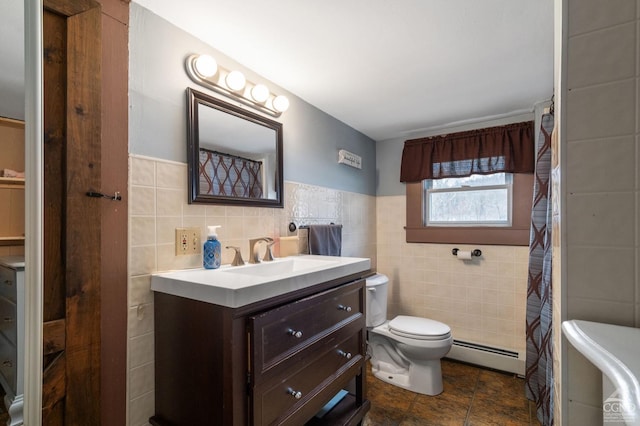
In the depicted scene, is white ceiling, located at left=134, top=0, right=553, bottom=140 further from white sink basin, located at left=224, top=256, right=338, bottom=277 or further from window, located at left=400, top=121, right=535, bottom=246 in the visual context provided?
white sink basin, located at left=224, top=256, right=338, bottom=277

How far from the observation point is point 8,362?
0.87 meters

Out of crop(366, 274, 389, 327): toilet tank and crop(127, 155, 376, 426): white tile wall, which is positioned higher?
crop(127, 155, 376, 426): white tile wall

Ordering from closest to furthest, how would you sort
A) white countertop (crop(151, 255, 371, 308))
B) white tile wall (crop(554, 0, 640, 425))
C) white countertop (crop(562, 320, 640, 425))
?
white countertop (crop(562, 320, 640, 425)) < white tile wall (crop(554, 0, 640, 425)) < white countertop (crop(151, 255, 371, 308))

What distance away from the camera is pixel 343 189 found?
2.58 meters

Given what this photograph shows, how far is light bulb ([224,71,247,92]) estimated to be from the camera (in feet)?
5.04

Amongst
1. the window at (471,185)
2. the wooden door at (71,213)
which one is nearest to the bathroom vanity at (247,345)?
the wooden door at (71,213)

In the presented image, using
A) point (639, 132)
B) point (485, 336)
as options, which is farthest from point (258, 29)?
point (485, 336)

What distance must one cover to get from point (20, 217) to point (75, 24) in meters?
0.69

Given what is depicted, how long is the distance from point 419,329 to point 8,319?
6.90ft

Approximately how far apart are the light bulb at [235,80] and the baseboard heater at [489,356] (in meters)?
2.59

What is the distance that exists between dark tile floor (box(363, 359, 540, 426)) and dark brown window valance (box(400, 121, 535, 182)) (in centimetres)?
163

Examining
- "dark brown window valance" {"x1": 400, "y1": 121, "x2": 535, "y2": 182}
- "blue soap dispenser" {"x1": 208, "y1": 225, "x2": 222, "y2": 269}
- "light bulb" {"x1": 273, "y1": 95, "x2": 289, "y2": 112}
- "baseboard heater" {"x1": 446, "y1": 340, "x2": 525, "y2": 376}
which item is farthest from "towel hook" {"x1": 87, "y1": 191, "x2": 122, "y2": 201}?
"baseboard heater" {"x1": 446, "y1": 340, "x2": 525, "y2": 376}

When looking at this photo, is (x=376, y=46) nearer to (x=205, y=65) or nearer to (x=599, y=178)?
(x=205, y=65)

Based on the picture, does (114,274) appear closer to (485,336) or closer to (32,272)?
(32,272)
